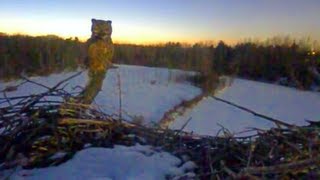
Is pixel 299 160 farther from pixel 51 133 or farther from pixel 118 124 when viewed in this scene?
pixel 51 133

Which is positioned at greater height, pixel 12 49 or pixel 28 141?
pixel 28 141

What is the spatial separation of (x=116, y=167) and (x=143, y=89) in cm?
2930

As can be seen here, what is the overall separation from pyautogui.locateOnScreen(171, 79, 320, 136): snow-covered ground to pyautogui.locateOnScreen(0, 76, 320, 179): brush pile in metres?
17.7

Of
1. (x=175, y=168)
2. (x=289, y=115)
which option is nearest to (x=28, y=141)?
(x=175, y=168)

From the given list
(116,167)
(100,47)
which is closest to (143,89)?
(100,47)

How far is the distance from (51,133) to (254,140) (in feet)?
4.17

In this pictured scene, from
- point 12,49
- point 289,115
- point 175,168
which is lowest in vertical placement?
point 289,115

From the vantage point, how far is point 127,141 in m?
3.62

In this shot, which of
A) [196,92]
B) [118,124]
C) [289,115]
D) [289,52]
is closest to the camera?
[118,124]

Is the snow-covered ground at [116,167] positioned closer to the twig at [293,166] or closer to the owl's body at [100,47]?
the twig at [293,166]

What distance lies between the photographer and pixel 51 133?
347 centimetres

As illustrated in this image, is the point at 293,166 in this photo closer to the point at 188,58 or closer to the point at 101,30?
the point at 101,30

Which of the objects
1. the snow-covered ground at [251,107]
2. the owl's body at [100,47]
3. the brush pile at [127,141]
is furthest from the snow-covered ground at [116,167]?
the snow-covered ground at [251,107]

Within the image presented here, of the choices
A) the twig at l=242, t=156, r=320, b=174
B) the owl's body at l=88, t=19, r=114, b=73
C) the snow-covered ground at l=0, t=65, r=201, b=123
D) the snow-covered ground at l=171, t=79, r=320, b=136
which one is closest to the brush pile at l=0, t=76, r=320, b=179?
the twig at l=242, t=156, r=320, b=174
